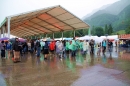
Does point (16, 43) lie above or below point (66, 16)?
below

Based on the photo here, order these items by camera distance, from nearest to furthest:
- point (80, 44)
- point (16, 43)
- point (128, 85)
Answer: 1. point (128, 85)
2. point (16, 43)
3. point (80, 44)

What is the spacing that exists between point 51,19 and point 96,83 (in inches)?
758

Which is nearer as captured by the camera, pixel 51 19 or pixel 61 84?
pixel 61 84

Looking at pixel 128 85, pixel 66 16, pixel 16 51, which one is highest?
pixel 66 16

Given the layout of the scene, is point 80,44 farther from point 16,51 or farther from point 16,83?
point 16,83

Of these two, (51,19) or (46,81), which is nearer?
(46,81)

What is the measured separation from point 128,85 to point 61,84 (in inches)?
93.7

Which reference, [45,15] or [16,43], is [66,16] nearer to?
[45,15]

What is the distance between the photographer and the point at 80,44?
58.0 feet

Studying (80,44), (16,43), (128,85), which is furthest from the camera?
(80,44)

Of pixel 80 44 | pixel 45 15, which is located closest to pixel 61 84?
pixel 80 44

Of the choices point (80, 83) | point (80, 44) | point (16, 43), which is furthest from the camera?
point (80, 44)

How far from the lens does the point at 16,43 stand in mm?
11570

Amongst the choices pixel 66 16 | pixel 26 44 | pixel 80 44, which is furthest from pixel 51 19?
pixel 80 44
